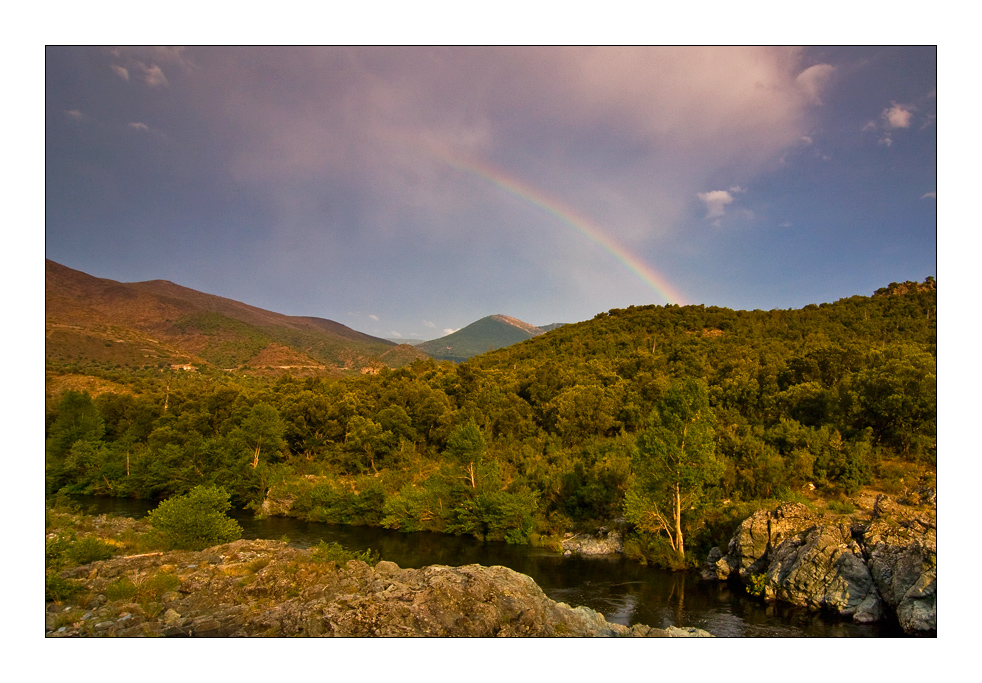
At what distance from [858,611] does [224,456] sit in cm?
3923

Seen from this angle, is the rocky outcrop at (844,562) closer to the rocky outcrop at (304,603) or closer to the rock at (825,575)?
the rock at (825,575)

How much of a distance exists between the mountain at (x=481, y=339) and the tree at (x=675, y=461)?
108 m

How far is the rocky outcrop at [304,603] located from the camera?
12.2m

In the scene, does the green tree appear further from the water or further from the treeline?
the water

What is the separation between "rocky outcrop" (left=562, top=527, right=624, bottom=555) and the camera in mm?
25188

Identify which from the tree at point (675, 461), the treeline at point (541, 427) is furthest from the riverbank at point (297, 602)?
the treeline at point (541, 427)

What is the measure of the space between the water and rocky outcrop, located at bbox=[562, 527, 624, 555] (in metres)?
0.74

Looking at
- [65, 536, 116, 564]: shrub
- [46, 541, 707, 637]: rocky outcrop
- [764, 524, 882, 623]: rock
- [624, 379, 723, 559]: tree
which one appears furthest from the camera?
[624, 379, 723, 559]: tree

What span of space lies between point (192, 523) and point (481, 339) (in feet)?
529

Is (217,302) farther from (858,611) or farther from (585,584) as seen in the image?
(858,611)

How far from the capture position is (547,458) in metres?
36.2

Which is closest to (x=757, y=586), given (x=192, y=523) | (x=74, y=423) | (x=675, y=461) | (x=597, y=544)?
(x=675, y=461)

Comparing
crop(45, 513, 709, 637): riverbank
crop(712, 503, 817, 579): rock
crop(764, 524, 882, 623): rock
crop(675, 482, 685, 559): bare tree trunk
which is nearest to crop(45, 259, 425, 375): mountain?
crop(45, 513, 709, 637): riverbank

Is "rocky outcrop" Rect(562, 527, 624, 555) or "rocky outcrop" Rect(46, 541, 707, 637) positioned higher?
"rocky outcrop" Rect(46, 541, 707, 637)
